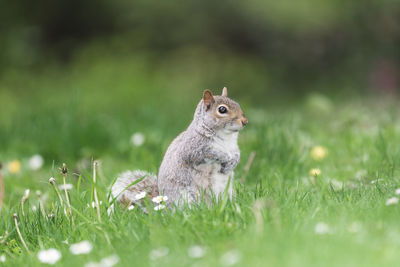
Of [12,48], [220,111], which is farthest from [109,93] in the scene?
[220,111]

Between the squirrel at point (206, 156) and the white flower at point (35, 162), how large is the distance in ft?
7.71

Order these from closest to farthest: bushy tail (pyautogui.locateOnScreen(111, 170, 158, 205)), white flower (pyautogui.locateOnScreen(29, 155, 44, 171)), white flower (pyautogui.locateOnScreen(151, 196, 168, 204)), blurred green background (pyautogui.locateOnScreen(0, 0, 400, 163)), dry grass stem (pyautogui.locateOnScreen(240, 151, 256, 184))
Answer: white flower (pyautogui.locateOnScreen(151, 196, 168, 204)) → bushy tail (pyautogui.locateOnScreen(111, 170, 158, 205)) → dry grass stem (pyautogui.locateOnScreen(240, 151, 256, 184)) → white flower (pyautogui.locateOnScreen(29, 155, 44, 171)) → blurred green background (pyautogui.locateOnScreen(0, 0, 400, 163))

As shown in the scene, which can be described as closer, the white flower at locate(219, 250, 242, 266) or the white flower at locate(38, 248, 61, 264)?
the white flower at locate(219, 250, 242, 266)

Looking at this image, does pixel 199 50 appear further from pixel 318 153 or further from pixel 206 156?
pixel 206 156

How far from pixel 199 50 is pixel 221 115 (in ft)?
29.0

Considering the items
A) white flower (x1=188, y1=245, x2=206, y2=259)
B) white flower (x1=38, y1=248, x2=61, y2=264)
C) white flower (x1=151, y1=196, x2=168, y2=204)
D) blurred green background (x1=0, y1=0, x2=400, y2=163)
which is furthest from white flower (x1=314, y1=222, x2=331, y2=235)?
blurred green background (x1=0, y1=0, x2=400, y2=163)

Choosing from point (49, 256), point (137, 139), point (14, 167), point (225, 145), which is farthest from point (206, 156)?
point (14, 167)

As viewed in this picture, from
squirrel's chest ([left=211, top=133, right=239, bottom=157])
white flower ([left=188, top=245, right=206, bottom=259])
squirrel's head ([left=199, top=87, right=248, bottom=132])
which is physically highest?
squirrel's head ([left=199, top=87, right=248, bottom=132])

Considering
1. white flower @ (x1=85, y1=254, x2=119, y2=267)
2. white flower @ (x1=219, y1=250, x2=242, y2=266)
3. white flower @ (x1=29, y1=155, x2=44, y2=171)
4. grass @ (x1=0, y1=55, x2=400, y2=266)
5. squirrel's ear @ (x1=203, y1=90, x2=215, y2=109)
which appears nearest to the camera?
white flower @ (x1=219, y1=250, x2=242, y2=266)

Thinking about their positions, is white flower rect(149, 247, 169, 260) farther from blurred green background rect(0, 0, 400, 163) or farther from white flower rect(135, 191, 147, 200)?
blurred green background rect(0, 0, 400, 163)

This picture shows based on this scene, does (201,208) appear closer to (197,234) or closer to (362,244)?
Answer: (197,234)

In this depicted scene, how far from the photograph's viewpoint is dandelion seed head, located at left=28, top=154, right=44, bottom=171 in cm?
553

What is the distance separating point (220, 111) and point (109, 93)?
7849mm

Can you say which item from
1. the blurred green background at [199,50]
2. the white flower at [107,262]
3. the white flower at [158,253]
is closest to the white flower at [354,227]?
the white flower at [158,253]
